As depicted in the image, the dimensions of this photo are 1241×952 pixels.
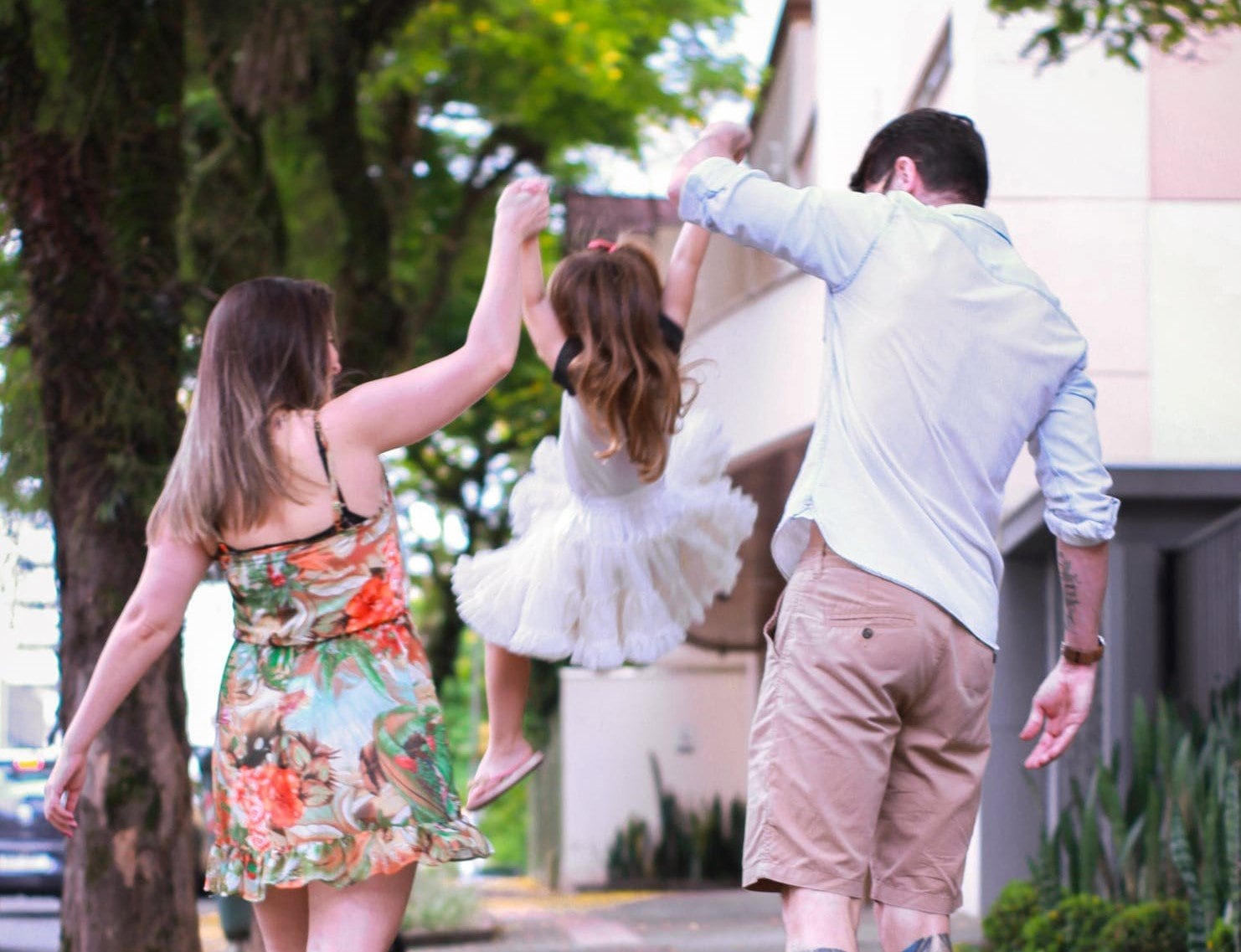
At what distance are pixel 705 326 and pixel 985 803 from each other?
6.31 meters

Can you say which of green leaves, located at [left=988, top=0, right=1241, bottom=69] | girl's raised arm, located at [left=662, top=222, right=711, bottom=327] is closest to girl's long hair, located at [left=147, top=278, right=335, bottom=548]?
girl's raised arm, located at [left=662, top=222, right=711, bottom=327]

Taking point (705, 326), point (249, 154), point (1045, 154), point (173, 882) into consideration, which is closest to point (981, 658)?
point (173, 882)

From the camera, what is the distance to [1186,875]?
675 cm

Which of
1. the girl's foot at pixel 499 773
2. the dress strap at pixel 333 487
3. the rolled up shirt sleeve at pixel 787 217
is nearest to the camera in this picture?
the rolled up shirt sleeve at pixel 787 217

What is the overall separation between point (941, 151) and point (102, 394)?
4.58 metres

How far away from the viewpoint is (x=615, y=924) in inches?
596

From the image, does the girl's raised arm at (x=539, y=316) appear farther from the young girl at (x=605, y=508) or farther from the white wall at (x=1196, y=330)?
the white wall at (x=1196, y=330)

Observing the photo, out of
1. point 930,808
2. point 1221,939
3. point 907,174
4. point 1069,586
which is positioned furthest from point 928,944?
point 1221,939

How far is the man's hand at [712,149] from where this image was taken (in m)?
3.62

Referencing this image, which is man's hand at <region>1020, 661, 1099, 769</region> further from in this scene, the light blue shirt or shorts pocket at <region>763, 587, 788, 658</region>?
shorts pocket at <region>763, 587, 788, 658</region>

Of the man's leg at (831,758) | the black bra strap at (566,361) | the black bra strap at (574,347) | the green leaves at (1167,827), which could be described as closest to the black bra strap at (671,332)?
the black bra strap at (574,347)

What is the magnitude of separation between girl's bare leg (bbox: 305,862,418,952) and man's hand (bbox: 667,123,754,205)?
1532 mm

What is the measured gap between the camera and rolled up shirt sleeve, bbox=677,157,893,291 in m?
3.41

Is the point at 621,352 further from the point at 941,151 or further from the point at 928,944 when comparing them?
the point at 928,944
